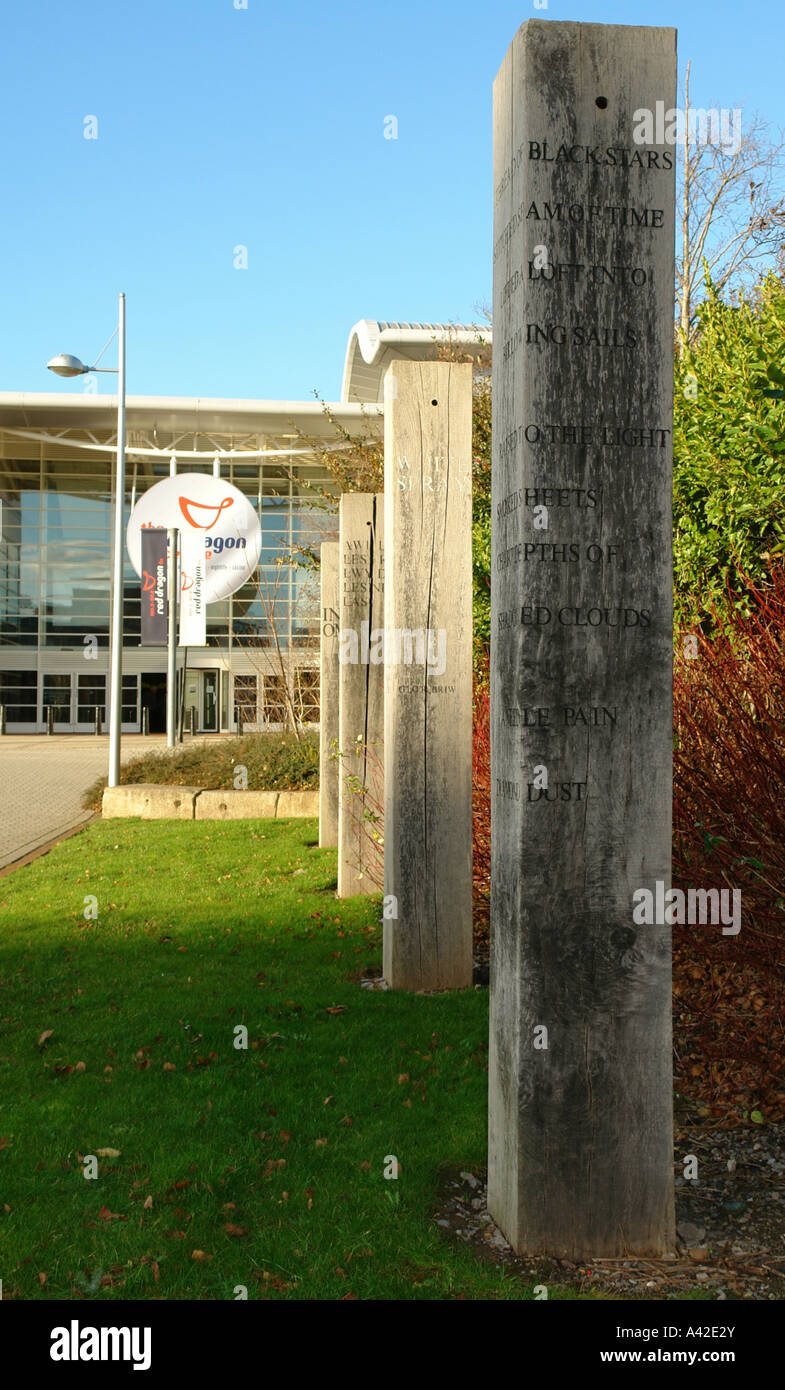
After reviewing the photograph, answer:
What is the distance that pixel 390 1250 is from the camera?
299 centimetres

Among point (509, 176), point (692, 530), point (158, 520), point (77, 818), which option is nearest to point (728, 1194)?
point (509, 176)

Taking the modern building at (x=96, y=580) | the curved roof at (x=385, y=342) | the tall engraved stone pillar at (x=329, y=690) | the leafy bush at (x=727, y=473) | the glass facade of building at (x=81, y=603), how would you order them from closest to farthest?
the leafy bush at (x=727, y=473) → the tall engraved stone pillar at (x=329, y=690) → the curved roof at (x=385, y=342) → the modern building at (x=96, y=580) → the glass facade of building at (x=81, y=603)

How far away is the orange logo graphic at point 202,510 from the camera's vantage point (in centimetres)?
2777

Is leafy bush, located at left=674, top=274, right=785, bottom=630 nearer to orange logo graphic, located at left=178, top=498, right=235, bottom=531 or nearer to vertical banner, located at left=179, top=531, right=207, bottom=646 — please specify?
vertical banner, located at left=179, top=531, right=207, bottom=646

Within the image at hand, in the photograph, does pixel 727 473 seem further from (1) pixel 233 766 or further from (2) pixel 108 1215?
(1) pixel 233 766

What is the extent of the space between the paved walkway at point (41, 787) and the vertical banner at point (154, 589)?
3.18 metres

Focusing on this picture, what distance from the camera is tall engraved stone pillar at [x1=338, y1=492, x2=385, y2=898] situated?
783 cm

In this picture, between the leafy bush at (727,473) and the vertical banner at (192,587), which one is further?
the vertical banner at (192,587)

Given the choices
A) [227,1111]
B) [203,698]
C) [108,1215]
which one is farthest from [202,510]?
[108,1215]

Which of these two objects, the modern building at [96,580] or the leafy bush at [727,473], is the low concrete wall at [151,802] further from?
the modern building at [96,580]

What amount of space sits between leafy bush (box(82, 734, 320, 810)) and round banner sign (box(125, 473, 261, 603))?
1086 centimetres

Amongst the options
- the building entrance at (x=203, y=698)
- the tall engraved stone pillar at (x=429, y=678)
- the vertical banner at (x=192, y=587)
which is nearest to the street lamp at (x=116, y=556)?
the vertical banner at (x=192, y=587)

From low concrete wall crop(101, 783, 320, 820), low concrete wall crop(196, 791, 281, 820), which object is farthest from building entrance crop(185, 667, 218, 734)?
low concrete wall crop(196, 791, 281, 820)
